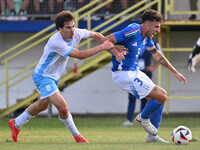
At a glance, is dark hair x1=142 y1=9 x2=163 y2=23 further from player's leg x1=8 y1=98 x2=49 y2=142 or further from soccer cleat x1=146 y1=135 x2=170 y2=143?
player's leg x1=8 y1=98 x2=49 y2=142

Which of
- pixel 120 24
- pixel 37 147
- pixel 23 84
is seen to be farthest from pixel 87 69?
pixel 37 147

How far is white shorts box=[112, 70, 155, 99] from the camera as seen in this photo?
27.8 ft

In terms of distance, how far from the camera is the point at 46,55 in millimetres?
8539

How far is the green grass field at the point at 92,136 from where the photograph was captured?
773 centimetres

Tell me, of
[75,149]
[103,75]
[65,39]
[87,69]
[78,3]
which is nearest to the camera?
[75,149]

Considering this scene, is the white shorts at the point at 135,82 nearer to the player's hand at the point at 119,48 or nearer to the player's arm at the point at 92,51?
the player's hand at the point at 119,48

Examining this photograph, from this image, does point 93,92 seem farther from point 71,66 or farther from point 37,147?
point 37,147

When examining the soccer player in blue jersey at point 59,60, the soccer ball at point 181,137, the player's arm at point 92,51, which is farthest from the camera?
the soccer player in blue jersey at point 59,60

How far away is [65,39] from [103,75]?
28.6 ft

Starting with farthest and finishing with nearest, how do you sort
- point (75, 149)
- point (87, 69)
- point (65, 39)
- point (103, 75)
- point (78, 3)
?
point (103, 75)
point (78, 3)
point (87, 69)
point (65, 39)
point (75, 149)

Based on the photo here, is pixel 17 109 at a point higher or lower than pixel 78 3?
lower

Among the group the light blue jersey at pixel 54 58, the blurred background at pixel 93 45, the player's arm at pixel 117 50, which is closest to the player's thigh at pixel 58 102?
the light blue jersey at pixel 54 58

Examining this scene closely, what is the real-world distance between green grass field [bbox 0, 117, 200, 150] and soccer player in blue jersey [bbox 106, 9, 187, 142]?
0.49 m

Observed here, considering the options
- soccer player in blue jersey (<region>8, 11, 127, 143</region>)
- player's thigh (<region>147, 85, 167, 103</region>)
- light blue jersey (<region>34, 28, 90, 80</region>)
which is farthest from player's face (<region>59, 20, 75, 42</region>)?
player's thigh (<region>147, 85, 167, 103</region>)
